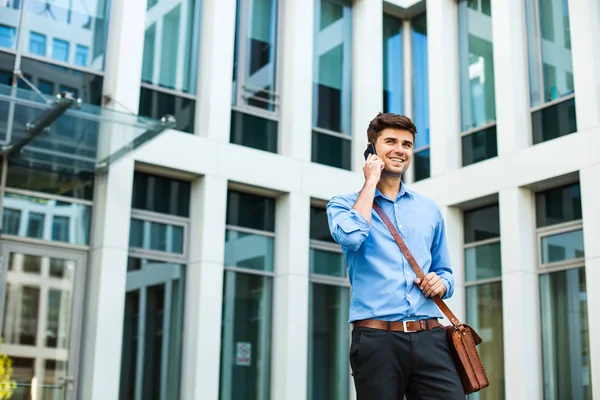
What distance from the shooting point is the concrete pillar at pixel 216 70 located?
12055mm

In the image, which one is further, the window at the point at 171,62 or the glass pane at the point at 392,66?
the glass pane at the point at 392,66

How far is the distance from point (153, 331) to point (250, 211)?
88.8 inches

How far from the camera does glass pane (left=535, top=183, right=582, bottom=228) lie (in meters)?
11.5

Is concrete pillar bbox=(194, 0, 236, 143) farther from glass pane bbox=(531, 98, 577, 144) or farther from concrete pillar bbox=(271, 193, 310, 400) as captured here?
glass pane bbox=(531, 98, 577, 144)

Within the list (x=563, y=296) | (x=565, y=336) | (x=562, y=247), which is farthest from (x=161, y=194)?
(x=565, y=336)

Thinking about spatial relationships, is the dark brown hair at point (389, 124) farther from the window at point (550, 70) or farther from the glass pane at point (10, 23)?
the window at point (550, 70)

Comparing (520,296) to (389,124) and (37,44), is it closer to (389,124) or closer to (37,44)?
(37,44)

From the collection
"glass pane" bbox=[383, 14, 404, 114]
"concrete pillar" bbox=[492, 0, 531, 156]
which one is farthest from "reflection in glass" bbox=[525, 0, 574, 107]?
"glass pane" bbox=[383, 14, 404, 114]

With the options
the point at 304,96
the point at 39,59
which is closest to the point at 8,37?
the point at 39,59

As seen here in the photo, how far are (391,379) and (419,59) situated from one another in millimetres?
12036

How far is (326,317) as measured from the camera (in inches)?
509

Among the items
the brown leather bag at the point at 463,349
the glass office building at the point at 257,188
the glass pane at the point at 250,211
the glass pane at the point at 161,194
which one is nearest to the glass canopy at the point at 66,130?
the glass office building at the point at 257,188

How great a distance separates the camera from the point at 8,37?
10656 mm

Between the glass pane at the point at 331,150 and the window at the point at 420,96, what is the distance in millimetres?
1203
